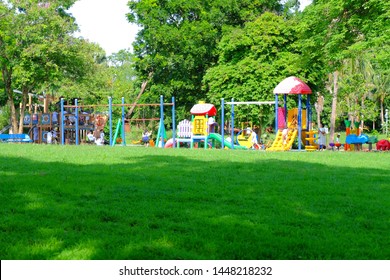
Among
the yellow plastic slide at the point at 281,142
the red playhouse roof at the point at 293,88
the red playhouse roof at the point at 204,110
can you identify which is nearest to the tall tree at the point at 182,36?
the red playhouse roof at the point at 204,110

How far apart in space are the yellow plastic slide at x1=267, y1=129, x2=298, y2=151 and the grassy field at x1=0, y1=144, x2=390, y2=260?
14214 millimetres

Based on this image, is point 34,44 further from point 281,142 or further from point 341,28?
point 341,28

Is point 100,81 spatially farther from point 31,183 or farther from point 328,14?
point 31,183

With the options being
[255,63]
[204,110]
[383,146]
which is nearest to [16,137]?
[204,110]

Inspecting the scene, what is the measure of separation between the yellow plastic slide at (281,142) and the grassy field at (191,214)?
1421cm

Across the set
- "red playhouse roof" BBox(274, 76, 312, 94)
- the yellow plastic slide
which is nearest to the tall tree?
"red playhouse roof" BBox(274, 76, 312, 94)

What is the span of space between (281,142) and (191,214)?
20957mm

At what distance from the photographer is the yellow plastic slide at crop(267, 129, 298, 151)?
1117 inches

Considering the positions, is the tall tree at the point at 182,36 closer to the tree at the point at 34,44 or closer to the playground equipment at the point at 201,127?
the tree at the point at 34,44

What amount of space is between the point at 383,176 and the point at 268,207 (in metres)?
5.71

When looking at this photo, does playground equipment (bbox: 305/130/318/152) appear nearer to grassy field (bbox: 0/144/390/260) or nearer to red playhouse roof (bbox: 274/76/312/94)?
red playhouse roof (bbox: 274/76/312/94)

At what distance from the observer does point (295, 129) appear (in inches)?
1158

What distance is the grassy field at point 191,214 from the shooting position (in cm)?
639

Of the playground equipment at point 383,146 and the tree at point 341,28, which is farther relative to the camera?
the playground equipment at point 383,146
